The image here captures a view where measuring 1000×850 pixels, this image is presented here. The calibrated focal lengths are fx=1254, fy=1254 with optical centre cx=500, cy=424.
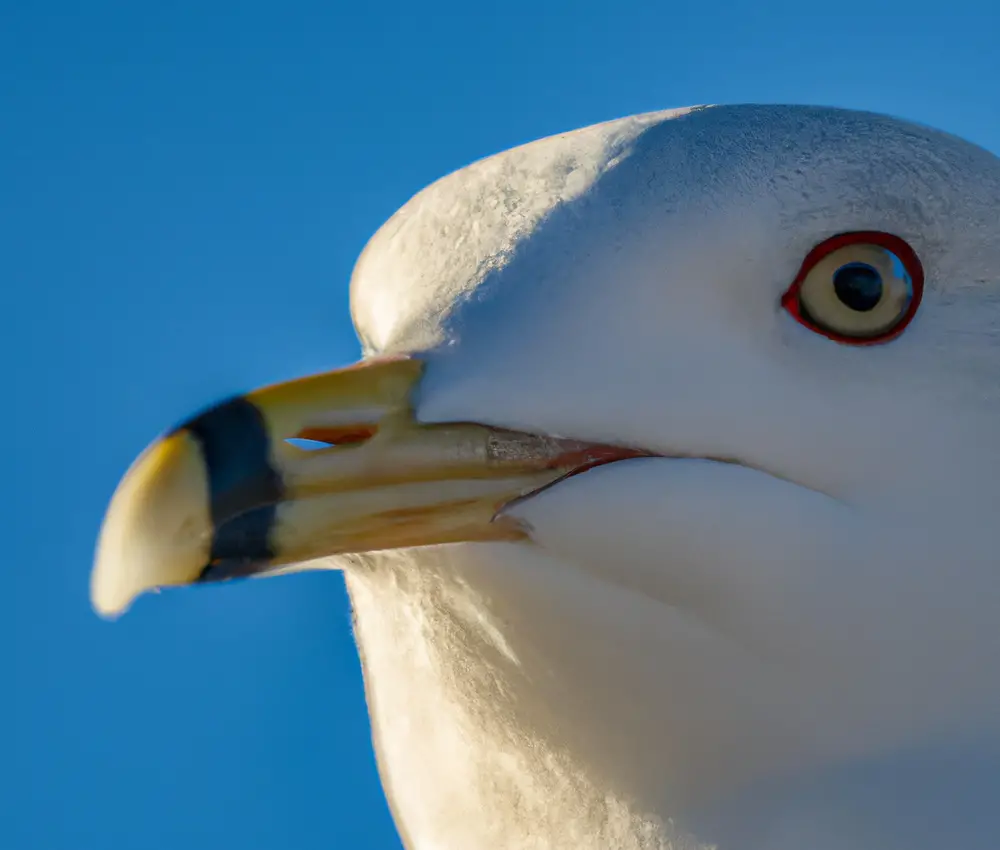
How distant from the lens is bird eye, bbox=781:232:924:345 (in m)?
1.12

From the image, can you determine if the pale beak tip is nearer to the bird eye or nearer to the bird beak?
the bird beak

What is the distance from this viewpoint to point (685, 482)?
107cm

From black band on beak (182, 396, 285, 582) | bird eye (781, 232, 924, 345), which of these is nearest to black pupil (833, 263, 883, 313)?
bird eye (781, 232, 924, 345)

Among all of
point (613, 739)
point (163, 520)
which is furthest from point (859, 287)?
point (163, 520)

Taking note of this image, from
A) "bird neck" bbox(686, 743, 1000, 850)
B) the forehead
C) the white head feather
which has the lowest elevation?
"bird neck" bbox(686, 743, 1000, 850)

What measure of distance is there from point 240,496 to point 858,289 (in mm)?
573

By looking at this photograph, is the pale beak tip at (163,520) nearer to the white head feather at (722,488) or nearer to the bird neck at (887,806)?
the white head feather at (722,488)

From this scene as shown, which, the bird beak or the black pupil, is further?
the black pupil

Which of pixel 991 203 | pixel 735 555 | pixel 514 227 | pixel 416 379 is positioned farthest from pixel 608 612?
pixel 991 203

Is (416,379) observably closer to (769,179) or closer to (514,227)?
(514,227)

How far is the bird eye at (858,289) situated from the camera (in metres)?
1.12

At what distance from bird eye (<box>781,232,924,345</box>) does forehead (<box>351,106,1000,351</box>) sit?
15 mm

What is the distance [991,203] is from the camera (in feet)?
3.97

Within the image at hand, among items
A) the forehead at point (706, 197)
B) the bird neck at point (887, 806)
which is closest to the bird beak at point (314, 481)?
the forehead at point (706, 197)
